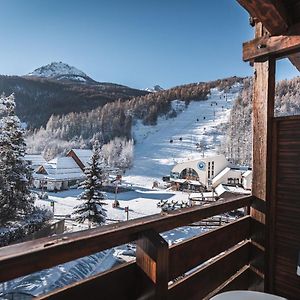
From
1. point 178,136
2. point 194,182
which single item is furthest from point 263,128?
point 178,136

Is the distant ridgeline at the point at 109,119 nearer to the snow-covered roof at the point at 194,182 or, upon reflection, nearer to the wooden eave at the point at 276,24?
the snow-covered roof at the point at 194,182

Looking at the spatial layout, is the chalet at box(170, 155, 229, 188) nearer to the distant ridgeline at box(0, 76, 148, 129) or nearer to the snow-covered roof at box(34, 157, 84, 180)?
the snow-covered roof at box(34, 157, 84, 180)

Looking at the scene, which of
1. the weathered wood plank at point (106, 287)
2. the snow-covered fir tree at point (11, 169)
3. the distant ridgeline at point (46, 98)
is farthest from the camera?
the distant ridgeline at point (46, 98)

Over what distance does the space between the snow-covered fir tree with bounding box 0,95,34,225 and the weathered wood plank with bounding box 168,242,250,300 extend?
9.23 meters

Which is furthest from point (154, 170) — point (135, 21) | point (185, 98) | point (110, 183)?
point (185, 98)

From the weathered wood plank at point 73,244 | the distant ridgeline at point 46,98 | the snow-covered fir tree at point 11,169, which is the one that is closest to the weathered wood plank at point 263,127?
the weathered wood plank at point 73,244

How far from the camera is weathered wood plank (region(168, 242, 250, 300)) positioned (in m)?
1.22

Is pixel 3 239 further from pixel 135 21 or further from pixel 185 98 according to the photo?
pixel 185 98

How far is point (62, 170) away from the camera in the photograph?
23484 mm

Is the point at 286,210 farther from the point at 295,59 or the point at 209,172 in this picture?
the point at 209,172

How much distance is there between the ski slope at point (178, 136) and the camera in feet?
101

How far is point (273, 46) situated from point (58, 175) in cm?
2253

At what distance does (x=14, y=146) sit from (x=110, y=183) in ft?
46.0

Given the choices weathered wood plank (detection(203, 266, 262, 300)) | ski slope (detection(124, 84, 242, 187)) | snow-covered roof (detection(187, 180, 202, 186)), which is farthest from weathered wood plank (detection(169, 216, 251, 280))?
ski slope (detection(124, 84, 242, 187))
